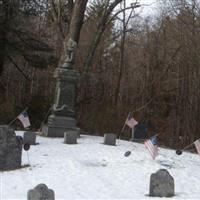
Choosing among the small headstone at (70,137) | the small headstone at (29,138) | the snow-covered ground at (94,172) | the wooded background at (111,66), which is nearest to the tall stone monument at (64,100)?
the snow-covered ground at (94,172)

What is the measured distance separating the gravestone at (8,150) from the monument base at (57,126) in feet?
18.4

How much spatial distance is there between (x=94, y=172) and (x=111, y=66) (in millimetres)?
24688

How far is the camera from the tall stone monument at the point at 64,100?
1827cm

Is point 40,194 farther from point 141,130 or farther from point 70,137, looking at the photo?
point 141,130

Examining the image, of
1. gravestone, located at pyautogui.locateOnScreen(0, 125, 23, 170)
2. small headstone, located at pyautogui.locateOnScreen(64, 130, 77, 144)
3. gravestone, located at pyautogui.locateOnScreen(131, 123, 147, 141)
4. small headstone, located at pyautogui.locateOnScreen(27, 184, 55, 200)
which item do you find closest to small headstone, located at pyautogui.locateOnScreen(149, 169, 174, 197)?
small headstone, located at pyautogui.locateOnScreen(27, 184, 55, 200)

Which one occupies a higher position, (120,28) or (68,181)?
(120,28)

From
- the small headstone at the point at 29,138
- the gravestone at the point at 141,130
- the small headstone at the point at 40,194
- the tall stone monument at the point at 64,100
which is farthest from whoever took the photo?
the gravestone at the point at 141,130

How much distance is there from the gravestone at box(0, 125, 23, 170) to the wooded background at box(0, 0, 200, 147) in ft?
35.9

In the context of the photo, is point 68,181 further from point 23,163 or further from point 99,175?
point 23,163

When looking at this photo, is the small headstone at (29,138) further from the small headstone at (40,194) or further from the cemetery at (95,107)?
the small headstone at (40,194)

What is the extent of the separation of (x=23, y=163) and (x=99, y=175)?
2298 millimetres

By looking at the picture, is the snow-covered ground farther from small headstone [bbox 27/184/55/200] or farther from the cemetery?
small headstone [bbox 27/184/55/200]

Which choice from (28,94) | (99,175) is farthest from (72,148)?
(28,94)

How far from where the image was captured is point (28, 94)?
3034 centimetres
